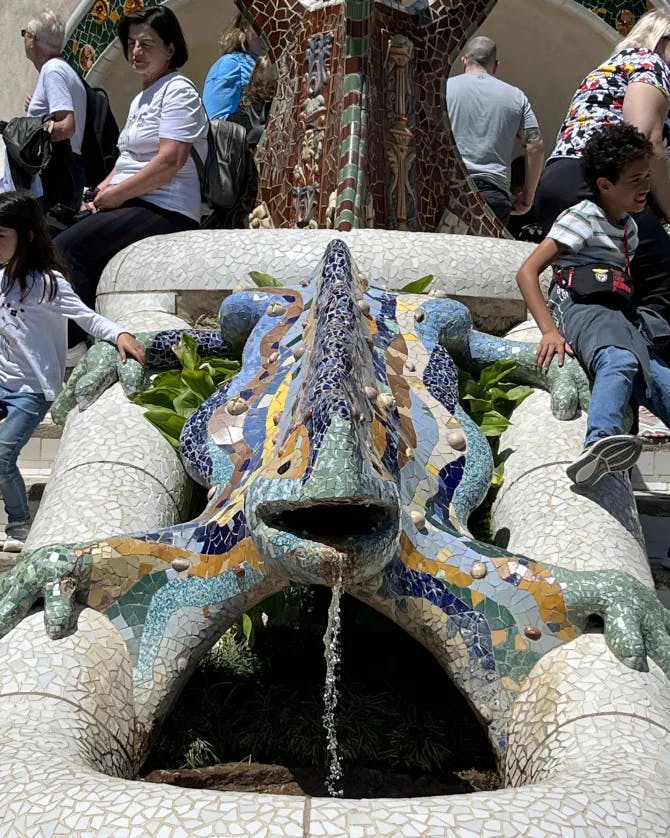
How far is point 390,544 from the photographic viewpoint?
3164 mm

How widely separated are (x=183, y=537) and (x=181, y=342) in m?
1.38

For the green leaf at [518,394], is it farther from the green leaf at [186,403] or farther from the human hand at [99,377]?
the human hand at [99,377]

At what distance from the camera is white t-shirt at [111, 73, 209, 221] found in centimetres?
610

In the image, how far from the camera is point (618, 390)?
432cm

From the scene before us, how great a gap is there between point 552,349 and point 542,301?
18cm

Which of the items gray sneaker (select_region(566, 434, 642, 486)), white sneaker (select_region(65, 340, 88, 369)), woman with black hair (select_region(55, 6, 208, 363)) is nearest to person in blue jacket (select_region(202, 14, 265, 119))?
white sneaker (select_region(65, 340, 88, 369))

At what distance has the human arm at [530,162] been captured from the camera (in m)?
8.14

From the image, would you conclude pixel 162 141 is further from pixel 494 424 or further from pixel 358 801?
pixel 358 801

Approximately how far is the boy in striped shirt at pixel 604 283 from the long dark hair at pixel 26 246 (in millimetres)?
1798

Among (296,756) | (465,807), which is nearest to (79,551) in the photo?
(296,756)

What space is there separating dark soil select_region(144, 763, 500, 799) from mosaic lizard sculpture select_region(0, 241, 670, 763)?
0.19 metres

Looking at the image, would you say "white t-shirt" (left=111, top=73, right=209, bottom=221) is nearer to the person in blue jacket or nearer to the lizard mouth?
the person in blue jacket

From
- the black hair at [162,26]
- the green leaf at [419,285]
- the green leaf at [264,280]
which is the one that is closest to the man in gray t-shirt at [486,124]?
the black hair at [162,26]

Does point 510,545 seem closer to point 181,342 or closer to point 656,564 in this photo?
point 656,564
